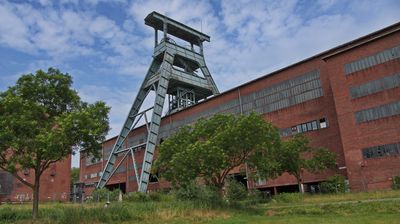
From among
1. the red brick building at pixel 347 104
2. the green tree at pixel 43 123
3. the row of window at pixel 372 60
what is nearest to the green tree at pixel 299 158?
the red brick building at pixel 347 104

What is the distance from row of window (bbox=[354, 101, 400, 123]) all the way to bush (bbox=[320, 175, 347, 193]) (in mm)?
6188

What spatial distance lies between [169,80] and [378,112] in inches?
Answer: 1368

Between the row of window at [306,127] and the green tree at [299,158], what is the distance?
158 inches

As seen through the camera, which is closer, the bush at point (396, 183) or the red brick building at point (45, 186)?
the bush at point (396, 183)

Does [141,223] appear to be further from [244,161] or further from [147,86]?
[147,86]

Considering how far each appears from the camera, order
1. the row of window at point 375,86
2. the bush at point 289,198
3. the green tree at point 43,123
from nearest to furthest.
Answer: the green tree at point 43,123
the bush at point 289,198
the row of window at point 375,86

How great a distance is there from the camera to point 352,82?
124 ft

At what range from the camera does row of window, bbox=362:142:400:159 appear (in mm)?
33625

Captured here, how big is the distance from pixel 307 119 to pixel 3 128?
32890mm

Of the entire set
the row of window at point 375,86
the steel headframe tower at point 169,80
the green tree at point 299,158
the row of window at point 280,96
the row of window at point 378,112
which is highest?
the steel headframe tower at point 169,80

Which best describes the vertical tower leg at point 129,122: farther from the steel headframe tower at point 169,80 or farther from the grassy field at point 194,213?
the grassy field at point 194,213

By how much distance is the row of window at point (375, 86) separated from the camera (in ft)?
113

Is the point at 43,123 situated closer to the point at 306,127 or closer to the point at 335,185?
the point at 335,185

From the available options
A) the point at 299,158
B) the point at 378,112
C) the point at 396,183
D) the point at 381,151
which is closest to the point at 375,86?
the point at 378,112
